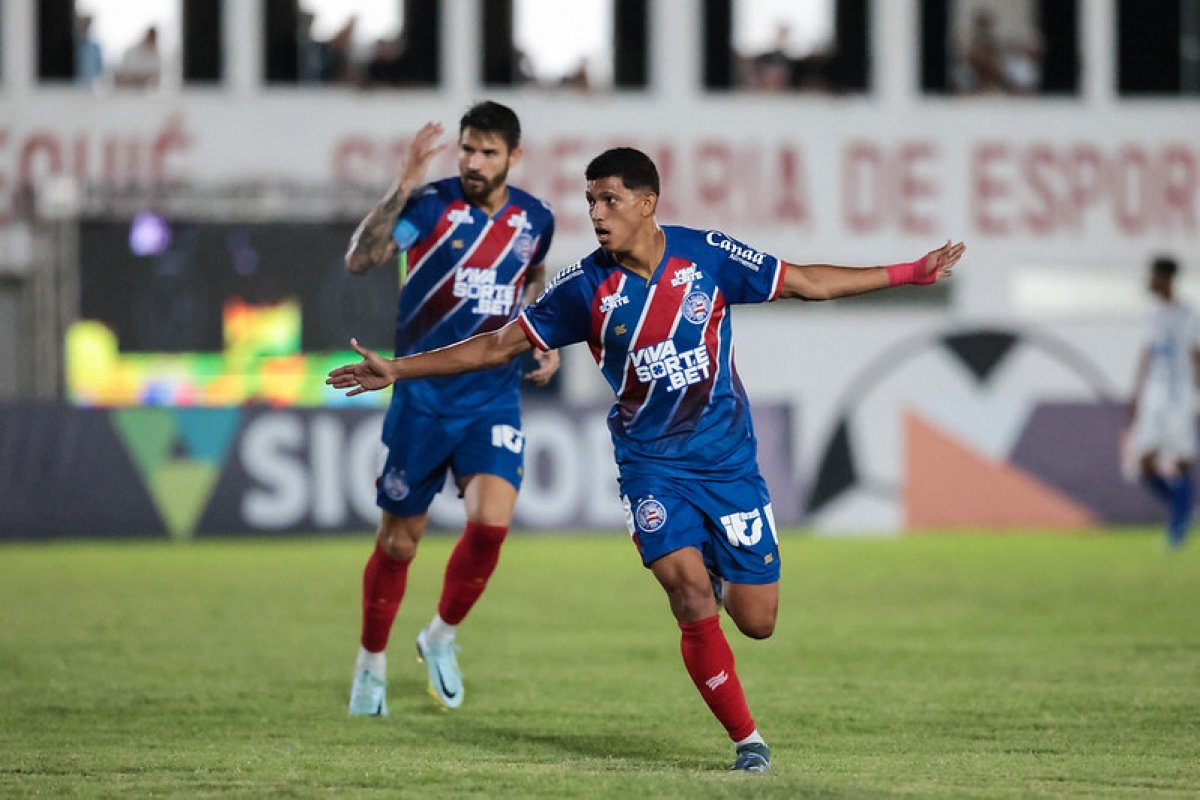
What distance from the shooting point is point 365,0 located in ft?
79.6

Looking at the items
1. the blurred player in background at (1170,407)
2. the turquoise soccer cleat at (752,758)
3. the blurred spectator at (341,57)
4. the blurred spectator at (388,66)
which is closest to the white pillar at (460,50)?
the blurred spectator at (388,66)

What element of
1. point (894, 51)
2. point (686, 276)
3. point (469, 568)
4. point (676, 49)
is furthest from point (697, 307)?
point (894, 51)

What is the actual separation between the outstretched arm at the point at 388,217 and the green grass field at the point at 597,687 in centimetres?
189

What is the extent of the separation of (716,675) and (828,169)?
1915cm

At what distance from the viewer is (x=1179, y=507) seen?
17438 mm

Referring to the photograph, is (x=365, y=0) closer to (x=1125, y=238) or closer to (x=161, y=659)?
(x=1125, y=238)

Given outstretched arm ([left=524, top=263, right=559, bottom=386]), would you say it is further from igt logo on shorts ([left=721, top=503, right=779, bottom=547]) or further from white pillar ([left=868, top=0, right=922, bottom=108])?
white pillar ([left=868, top=0, right=922, bottom=108])

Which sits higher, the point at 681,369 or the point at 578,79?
the point at 578,79

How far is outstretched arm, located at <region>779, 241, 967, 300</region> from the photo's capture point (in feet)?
21.5

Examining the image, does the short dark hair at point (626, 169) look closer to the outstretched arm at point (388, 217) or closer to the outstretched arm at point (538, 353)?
the outstretched arm at point (388, 217)

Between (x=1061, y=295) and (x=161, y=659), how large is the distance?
58.7 feet

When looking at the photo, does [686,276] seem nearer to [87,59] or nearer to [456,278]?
[456,278]

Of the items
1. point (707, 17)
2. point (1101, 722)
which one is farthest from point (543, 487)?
point (1101, 722)

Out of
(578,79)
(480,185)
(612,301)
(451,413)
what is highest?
(578,79)
